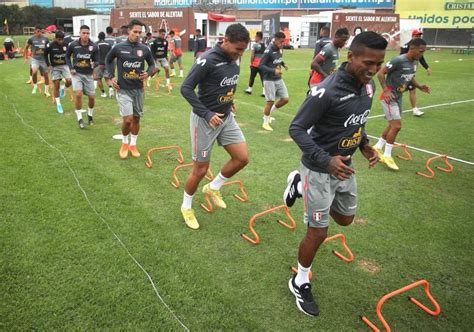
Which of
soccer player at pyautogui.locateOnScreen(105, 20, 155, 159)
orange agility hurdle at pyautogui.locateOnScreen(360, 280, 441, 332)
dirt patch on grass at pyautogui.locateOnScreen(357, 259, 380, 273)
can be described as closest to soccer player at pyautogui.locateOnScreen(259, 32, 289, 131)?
soccer player at pyautogui.locateOnScreen(105, 20, 155, 159)

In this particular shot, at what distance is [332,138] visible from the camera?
3475 mm

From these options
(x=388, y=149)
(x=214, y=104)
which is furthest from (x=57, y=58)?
(x=388, y=149)

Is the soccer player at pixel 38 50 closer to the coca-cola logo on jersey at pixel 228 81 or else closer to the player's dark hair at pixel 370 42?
the coca-cola logo on jersey at pixel 228 81

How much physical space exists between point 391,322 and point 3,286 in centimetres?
360

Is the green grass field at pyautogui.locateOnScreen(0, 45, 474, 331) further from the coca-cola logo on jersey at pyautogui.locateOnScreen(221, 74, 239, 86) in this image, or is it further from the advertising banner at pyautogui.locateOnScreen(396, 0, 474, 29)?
the advertising banner at pyautogui.locateOnScreen(396, 0, 474, 29)

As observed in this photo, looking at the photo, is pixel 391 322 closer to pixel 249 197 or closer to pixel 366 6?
pixel 249 197

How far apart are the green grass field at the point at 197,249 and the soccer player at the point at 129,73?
3.07 feet

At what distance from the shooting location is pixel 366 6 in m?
56.7

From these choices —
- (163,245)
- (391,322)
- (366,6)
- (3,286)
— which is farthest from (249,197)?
(366,6)

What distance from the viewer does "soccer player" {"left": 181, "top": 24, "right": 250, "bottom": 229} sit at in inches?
183

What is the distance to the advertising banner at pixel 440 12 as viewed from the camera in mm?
41188

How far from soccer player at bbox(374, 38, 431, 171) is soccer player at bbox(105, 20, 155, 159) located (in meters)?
4.46

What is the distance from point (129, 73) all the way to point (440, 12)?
44.9 metres

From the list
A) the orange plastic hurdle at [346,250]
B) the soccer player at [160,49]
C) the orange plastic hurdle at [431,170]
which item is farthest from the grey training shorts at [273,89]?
the soccer player at [160,49]
